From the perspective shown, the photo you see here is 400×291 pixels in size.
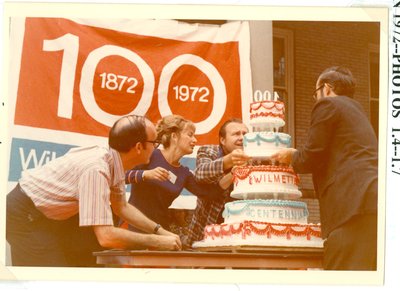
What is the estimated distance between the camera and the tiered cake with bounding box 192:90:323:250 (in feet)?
16.2

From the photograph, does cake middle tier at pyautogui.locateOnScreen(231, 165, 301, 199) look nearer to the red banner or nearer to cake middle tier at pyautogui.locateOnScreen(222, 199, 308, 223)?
cake middle tier at pyautogui.locateOnScreen(222, 199, 308, 223)

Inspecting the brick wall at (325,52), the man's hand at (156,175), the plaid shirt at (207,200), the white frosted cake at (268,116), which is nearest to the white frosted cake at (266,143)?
the white frosted cake at (268,116)

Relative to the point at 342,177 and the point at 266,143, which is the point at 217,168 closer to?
the point at 266,143

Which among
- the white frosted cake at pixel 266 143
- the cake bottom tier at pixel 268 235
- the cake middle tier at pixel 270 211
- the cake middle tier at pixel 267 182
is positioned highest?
the white frosted cake at pixel 266 143

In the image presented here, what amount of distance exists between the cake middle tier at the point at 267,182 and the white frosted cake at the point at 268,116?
33 cm

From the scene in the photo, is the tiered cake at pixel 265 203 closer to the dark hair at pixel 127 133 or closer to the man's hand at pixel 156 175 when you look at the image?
the man's hand at pixel 156 175

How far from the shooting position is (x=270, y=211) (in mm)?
4953

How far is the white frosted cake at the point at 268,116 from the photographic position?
519 cm

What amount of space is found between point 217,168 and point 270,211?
2.29 ft

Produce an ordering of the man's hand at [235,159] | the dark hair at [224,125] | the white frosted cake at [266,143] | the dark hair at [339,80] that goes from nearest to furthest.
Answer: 1. the white frosted cake at [266,143]
2. the man's hand at [235,159]
3. the dark hair at [339,80]
4. the dark hair at [224,125]

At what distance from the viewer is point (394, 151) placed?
5.40 m

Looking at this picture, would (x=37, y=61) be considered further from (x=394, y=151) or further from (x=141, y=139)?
(x=394, y=151)

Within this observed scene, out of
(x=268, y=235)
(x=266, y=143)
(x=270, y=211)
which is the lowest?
(x=268, y=235)

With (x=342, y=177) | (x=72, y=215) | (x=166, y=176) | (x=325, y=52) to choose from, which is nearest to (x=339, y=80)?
(x=325, y=52)
